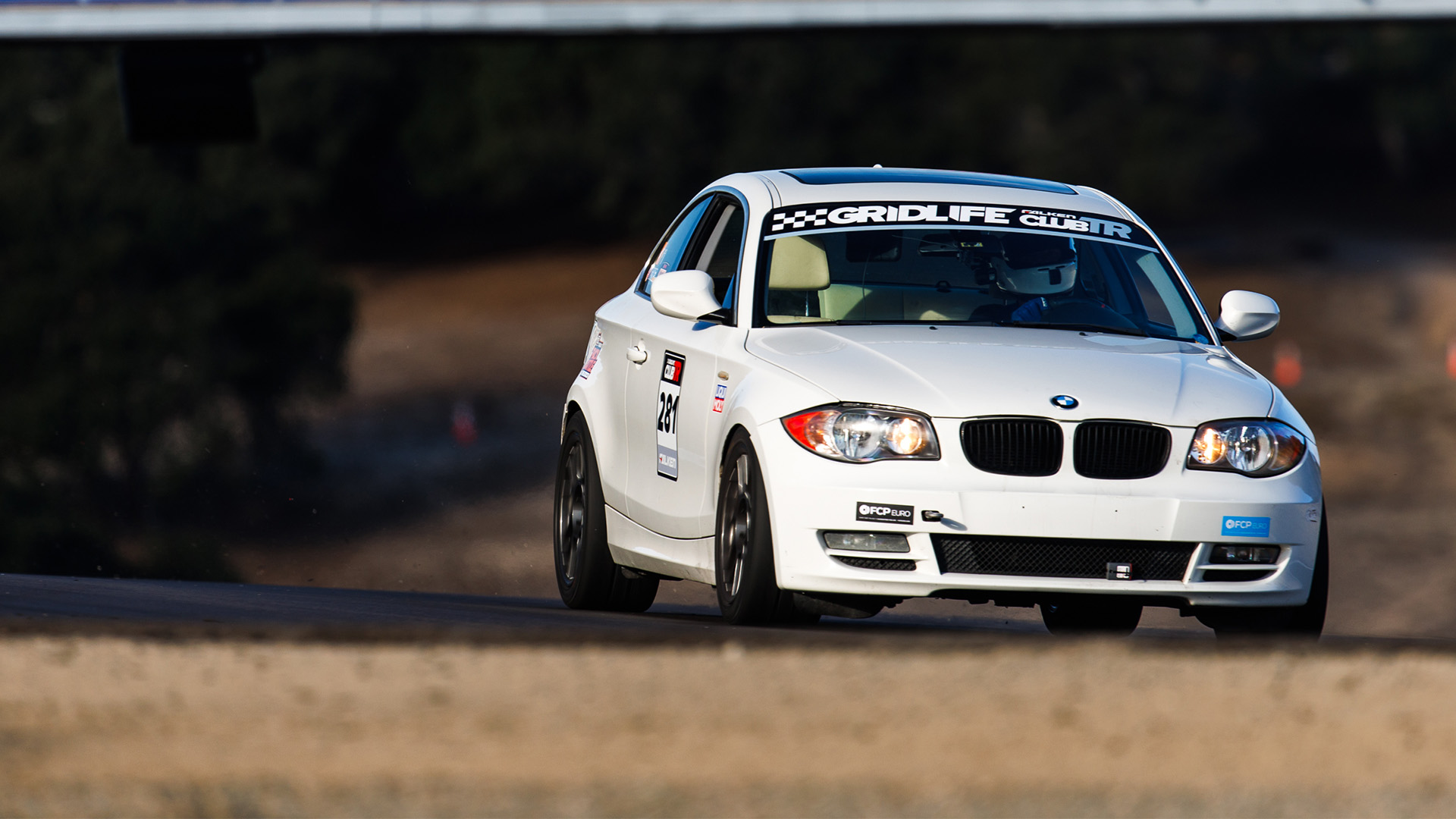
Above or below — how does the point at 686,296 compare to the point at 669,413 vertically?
above

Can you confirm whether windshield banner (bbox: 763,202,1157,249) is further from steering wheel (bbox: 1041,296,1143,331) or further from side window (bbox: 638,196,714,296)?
side window (bbox: 638,196,714,296)

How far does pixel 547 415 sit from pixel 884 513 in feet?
117

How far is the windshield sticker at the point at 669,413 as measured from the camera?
8422 millimetres

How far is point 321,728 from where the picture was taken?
474 cm

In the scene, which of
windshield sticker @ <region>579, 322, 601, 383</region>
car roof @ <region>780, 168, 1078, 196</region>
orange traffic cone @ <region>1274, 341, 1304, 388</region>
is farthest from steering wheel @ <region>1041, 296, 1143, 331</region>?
orange traffic cone @ <region>1274, 341, 1304, 388</region>

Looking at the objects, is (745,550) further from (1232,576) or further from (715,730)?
(715,730)

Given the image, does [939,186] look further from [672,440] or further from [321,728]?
[321,728]

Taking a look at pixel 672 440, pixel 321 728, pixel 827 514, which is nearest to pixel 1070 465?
pixel 827 514

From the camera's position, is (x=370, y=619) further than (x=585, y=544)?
No

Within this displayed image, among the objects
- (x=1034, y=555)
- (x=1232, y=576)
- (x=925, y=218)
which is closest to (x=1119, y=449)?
(x=1034, y=555)

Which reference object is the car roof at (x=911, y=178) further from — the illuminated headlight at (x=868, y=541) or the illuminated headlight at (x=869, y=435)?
the illuminated headlight at (x=868, y=541)

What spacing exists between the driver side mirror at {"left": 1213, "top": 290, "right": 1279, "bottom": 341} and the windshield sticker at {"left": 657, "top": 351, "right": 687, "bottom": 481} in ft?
6.32

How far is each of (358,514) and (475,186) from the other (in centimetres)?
1877

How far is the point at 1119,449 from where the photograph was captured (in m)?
7.18
